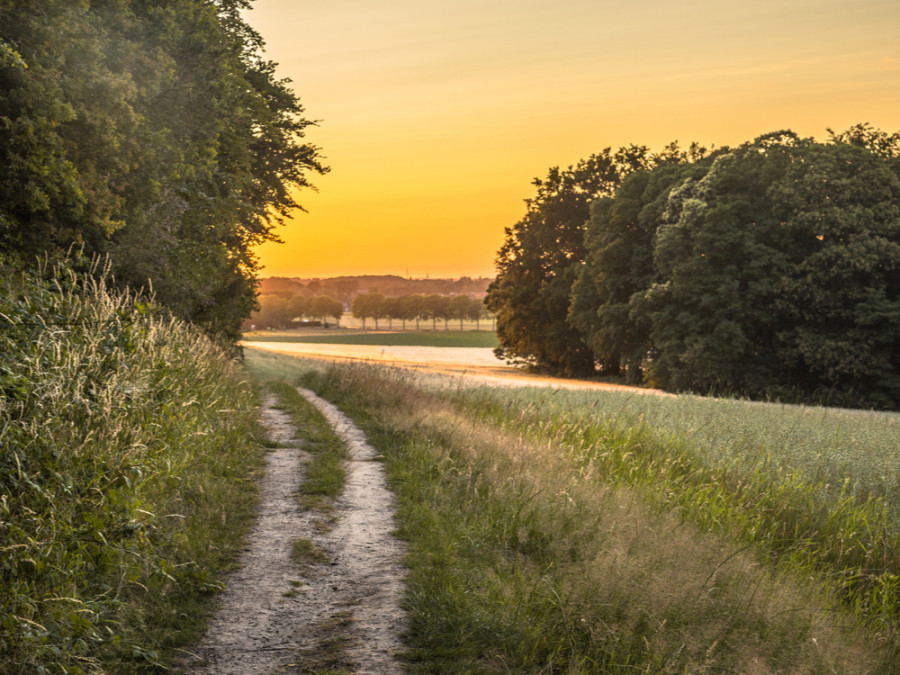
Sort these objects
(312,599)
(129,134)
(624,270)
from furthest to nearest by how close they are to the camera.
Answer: (624,270) < (129,134) < (312,599)

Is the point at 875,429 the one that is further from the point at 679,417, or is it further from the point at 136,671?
the point at 136,671

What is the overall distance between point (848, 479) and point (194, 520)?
8111mm

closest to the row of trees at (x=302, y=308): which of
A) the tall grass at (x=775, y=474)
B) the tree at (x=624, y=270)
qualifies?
the tree at (x=624, y=270)

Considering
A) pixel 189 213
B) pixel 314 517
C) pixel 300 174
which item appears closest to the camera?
pixel 314 517

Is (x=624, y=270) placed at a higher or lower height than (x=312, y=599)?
higher

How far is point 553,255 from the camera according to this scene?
53250 mm

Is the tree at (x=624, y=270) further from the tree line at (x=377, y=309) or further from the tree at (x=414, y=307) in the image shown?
the tree at (x=414, y=307)

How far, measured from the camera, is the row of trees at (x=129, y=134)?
12.5 meters

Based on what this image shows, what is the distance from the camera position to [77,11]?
511 inches

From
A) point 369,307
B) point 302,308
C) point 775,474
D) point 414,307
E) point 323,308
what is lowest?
point 775,474

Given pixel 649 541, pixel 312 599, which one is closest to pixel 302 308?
pixel 312 599

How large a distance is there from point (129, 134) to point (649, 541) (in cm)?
1315

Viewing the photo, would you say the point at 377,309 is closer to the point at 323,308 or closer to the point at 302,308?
the point at 323,308

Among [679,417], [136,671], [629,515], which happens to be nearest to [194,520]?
[136,671]
